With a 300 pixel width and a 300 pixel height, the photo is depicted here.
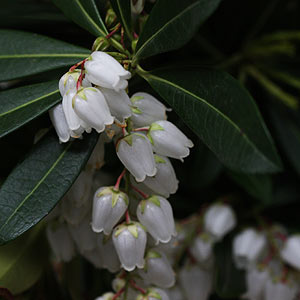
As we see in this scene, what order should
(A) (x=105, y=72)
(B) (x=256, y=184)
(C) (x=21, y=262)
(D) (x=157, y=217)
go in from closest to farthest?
1. (A) (x=105, y=72)
2. (D) (x=157, y=217)
3. (C) (x=21, y=262)
4. (B) (x=256, y=184)

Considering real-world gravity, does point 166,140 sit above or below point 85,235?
above

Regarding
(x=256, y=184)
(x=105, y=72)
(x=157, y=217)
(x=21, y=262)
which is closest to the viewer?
A: (x=105, y=72)

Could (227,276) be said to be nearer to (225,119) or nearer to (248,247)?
(248,247)

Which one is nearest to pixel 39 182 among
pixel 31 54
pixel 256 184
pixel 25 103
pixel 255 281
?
pixel 25 103

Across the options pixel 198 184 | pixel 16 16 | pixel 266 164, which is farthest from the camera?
pixel 198 184

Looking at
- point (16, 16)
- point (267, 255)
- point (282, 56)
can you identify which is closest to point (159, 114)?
point (16, 16)

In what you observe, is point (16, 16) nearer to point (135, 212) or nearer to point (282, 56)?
point (135, 212)

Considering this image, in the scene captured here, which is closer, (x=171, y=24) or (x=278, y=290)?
(x=171, y=24)

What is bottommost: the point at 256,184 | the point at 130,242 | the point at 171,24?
the point at 256,184
